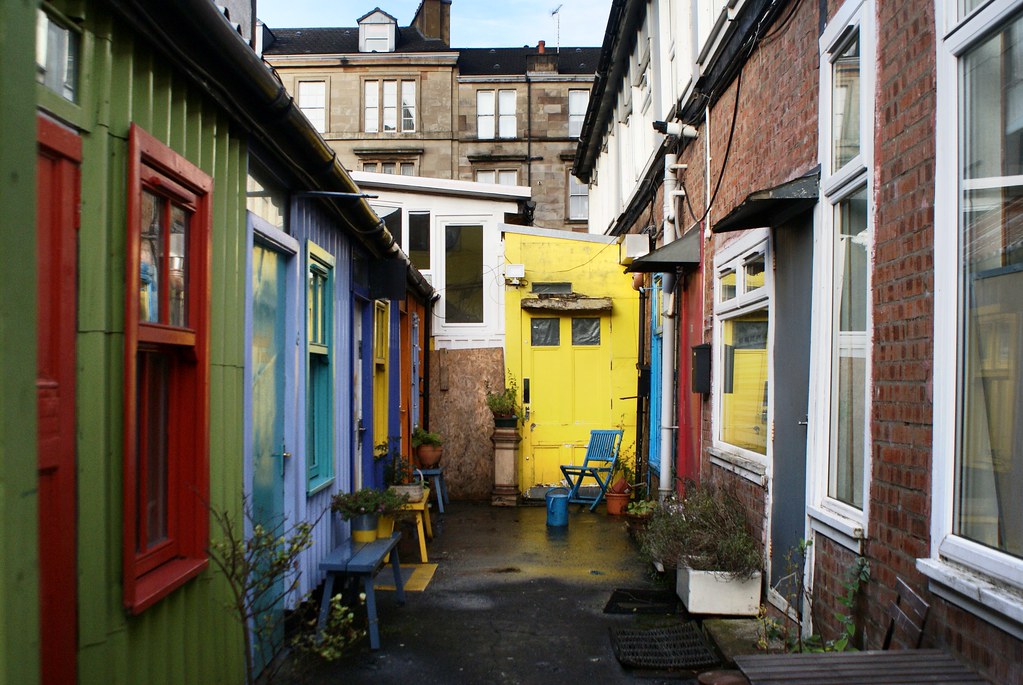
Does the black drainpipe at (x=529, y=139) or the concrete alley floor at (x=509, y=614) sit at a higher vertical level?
the black drainpipe at (x=529, y=139)

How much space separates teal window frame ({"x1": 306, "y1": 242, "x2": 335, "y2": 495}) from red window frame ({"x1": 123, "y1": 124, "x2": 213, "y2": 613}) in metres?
2.48

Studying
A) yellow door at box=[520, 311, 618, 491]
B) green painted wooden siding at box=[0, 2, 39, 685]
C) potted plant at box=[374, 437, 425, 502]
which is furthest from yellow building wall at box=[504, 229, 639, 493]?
green painted wooden siding at box=[0, 2, 39, 685]

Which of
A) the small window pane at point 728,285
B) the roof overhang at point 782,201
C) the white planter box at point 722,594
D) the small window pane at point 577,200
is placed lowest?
the white planter box at point 722,594

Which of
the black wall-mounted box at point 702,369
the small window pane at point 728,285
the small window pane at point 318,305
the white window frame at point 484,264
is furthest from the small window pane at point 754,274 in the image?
the white window frame at point 484,264

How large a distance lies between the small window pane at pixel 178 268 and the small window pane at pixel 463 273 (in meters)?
10.0

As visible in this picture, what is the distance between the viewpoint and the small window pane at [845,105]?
182 inches

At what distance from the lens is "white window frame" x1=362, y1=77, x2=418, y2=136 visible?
28625 millimetres

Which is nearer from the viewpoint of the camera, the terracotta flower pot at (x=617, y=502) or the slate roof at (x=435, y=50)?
the terracotta flower pot at (x=617, y=502)

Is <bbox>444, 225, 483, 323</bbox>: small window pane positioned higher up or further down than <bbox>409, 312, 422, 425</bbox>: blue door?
higher up

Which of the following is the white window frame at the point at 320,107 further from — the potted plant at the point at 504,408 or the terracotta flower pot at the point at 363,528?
the terracotta flower pot at the point at 363,528

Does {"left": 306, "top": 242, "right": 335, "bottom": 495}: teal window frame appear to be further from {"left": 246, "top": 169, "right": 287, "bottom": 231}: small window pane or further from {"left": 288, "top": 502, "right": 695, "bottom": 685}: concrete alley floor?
{"left": 288, "top": 502, "right": 695, "bottom": 685}: concrete alley floor

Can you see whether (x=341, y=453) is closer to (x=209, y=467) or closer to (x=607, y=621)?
(x=607, y=621)

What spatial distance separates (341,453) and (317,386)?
86 centimetres

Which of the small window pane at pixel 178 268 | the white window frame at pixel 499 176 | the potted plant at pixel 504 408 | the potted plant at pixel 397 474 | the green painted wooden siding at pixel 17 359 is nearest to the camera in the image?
the green painted wooden siding at pixel 17 359
